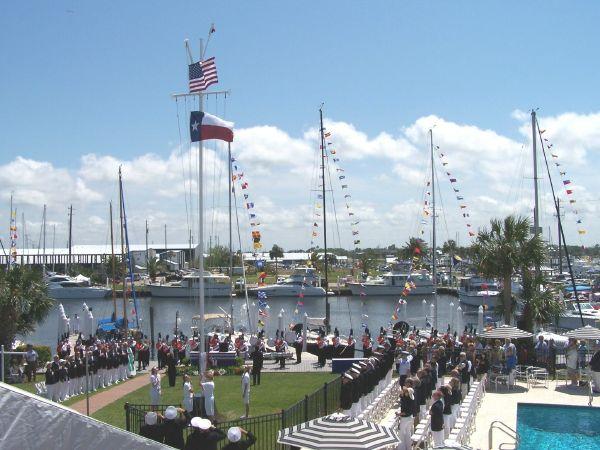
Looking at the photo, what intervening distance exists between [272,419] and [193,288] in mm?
77053

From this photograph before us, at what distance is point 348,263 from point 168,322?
10805 cm

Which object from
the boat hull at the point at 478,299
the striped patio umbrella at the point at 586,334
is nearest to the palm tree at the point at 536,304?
the striped patio umbrella at the point at 586,334

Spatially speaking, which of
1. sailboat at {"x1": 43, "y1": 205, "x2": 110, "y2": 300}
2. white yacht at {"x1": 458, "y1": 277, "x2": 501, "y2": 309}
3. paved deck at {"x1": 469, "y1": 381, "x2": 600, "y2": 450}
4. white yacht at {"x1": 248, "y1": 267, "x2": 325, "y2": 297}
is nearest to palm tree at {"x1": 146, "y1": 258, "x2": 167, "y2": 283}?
sailboat at {"x1": 43, "y1": 205, "x2": 110, "y2": 300}

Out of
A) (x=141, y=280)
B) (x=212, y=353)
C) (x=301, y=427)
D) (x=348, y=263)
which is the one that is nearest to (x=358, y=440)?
(x=301, y=427)

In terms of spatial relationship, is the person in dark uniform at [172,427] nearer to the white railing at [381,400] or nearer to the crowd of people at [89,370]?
the white railing at [381,400]

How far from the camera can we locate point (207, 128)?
70.1 feet

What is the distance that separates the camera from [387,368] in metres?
21.8

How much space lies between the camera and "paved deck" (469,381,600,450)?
59.7 ft

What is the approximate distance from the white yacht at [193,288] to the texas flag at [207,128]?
68811mm

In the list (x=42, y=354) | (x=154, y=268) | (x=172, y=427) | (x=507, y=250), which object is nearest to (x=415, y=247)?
(x=507, y=250)

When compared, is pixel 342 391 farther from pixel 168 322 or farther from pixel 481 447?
pixel 168 322

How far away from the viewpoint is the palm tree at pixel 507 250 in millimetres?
31516

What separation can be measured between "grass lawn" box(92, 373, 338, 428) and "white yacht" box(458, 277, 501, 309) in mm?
54795

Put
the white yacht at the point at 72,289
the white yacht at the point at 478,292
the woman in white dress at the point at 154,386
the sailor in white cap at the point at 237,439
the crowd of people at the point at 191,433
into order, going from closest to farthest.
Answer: the sailor in white cap at the point at 237,439 < the crowd of people at the point at 191,433 < the woman in white dress at the point at 154,386 < the white yacht at the point at 478,292 < the white yacht at the point at 72,289
